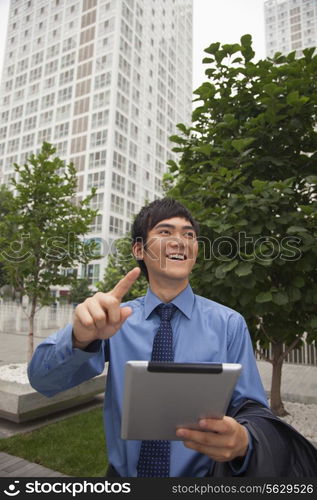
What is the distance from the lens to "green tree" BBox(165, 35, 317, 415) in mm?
3639

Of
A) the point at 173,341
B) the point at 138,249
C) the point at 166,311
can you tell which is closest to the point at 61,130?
the point at 138,249

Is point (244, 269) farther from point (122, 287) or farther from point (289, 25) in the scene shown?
point (289, 25)

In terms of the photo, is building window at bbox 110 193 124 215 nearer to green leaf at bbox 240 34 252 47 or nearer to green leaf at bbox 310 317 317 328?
green leaf at bbox 240 34 252 47

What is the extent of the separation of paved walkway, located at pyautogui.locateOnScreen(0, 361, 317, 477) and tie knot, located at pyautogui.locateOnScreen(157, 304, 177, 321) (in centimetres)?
311

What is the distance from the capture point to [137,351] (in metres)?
1.78

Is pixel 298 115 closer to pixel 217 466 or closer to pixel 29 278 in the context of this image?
pixel 217 466

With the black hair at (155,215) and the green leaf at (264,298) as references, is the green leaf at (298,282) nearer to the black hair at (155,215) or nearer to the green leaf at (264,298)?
the green leaf at (264,298)

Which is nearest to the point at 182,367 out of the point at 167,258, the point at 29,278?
the point at 167,258

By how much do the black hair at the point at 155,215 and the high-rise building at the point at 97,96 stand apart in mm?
36661

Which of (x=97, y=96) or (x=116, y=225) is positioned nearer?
(x=116, y=225)

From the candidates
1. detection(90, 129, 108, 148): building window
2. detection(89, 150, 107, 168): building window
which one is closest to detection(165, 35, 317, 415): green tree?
detection(89, 150, 107, 168): building window

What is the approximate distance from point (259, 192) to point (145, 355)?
8.52ft

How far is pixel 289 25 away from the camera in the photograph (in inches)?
3263

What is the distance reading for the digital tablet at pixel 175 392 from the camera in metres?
1.12
